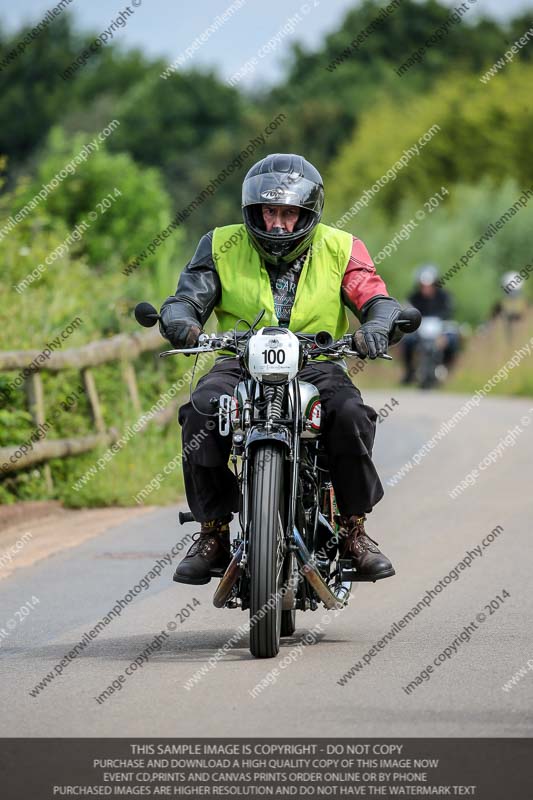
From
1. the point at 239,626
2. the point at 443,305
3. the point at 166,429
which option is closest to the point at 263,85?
the point at 443,305

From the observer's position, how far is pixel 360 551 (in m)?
7.30

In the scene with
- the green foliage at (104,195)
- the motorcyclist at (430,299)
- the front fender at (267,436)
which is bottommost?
the green foliage at (104,195)

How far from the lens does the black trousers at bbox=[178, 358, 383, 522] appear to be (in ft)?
22.9

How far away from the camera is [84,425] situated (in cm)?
1397

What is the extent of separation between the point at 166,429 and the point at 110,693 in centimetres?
929

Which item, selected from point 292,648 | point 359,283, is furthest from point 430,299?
point 292,648

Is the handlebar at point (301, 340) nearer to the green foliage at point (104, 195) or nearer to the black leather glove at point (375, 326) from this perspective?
the black leather glove at point (375, 326)

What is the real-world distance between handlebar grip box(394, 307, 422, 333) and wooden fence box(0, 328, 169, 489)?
5.34 meters

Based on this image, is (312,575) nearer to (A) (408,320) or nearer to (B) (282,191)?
(A) (408,320)

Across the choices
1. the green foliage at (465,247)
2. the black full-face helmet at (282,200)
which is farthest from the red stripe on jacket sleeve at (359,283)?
the green foliage at (465,247)

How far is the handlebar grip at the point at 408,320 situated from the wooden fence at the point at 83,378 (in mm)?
5341

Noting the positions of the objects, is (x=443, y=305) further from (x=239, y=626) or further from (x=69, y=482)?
(x=239, y=626)

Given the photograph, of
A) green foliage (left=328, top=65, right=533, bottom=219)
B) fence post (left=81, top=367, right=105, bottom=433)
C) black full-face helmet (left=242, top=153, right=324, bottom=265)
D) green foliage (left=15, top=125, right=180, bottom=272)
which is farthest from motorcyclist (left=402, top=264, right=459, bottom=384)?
green foliage (left=328, top=65, right=533, bottom=219)

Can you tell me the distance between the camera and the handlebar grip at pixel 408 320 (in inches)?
278
